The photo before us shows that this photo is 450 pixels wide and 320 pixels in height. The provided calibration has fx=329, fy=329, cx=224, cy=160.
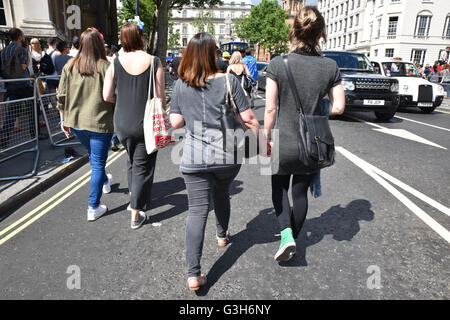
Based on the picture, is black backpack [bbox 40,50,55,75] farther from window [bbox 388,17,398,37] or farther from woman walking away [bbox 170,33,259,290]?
window [bbox 388,17,398,37]

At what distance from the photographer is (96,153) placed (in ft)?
11.8

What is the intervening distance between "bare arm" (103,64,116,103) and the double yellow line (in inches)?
65.8

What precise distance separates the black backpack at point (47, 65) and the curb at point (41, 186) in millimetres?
3390

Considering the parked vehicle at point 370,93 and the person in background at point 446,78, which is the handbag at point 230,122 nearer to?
the parked vehicle at point 370,93

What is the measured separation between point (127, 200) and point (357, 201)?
2.93 metres

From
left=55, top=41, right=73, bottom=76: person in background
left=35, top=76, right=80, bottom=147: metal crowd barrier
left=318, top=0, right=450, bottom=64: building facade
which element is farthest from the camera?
left=318, top=0, right=450, bottom=64: building facade

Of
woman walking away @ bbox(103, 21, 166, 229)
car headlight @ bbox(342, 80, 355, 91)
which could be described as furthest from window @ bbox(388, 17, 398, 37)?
woman walking away @ bbox(103, 21, 166, 229)

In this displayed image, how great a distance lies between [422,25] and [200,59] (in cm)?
5413

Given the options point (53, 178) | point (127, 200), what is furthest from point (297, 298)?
point (53, 178)

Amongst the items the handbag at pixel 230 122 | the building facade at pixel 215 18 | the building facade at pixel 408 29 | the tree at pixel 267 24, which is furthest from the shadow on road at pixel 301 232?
the building facade at pixel 215 18

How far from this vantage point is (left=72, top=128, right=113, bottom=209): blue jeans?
3.54 metres

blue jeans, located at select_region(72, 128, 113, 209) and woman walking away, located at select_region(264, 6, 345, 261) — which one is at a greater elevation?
woman walking away, located at select_region(264, 6, 345, 261)

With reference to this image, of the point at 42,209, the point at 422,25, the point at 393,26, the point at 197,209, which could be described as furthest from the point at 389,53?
the point at 197,209

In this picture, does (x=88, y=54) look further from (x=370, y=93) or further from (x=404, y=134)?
(x=370, y=93)
